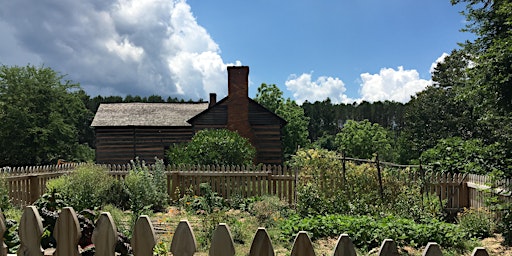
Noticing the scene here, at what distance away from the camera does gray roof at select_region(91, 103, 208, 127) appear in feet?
87.2

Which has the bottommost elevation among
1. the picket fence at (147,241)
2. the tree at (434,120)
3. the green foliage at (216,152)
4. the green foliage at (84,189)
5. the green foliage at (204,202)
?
the green foliage at (204,202)

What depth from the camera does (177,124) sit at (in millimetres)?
26781

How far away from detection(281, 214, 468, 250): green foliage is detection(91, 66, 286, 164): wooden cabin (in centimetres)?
1455

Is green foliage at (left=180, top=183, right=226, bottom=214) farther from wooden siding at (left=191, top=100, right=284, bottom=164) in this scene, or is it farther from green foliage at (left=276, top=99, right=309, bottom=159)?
green foliage at (left=276, top=99, right=309, bottom=159)

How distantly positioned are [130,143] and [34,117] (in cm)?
1046

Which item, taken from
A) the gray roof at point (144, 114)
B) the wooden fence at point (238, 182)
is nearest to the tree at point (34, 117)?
the gray roof at point (144, 114)

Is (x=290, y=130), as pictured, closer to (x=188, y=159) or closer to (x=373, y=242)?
(x=188, y=159)

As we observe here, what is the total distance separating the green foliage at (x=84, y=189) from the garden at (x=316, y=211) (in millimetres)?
27

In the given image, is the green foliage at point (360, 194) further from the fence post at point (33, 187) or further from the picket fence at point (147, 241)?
the fence post at point (33, 187)

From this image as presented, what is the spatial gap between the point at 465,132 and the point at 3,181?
29999 millimetres

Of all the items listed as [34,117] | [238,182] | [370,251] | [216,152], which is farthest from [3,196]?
[34,117]

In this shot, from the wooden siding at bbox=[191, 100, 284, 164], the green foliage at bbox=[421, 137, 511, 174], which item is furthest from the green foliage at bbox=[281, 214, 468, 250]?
the wooden siding at bbox=[191, 100, 284, 164]

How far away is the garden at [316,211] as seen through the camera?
7305 millimetres

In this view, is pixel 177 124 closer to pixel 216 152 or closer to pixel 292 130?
pixel 216 152
